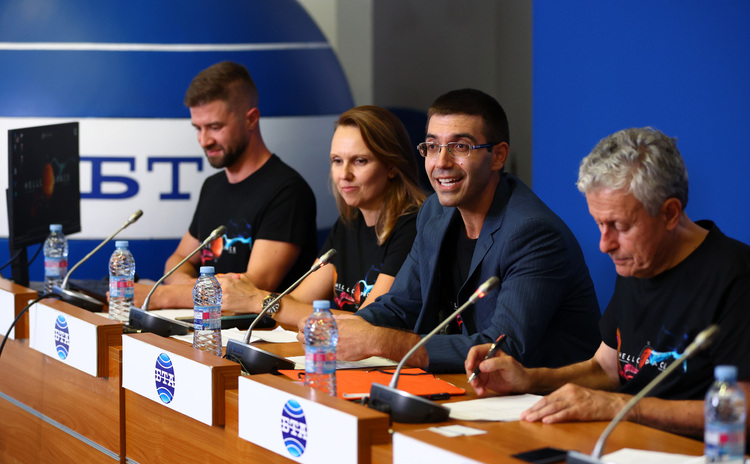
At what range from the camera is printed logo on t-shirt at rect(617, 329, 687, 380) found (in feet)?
6.11

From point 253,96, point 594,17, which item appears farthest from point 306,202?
point 594,17

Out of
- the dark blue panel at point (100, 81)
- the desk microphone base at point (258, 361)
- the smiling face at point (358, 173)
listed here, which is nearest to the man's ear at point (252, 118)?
the dark blue panel at point (100, 81)

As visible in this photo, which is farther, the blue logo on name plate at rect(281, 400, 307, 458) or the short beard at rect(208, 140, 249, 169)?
the short beard at rect(208, 140, 249, 169)

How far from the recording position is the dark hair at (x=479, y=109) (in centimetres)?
251

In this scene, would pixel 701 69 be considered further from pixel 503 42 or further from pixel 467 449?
pixel 503 42

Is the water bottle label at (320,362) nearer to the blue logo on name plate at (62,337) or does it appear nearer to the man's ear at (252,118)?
the blue logo on name plate at (62,337)

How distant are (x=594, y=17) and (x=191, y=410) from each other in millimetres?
1938

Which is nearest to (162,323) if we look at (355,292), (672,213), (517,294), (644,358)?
(355,292)

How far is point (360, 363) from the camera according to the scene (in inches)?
90.4

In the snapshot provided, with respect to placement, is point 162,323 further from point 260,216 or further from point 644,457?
point 644,457

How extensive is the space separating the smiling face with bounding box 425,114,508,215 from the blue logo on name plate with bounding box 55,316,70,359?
116 cm

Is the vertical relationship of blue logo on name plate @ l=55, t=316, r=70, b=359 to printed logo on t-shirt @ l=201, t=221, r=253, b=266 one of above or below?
below

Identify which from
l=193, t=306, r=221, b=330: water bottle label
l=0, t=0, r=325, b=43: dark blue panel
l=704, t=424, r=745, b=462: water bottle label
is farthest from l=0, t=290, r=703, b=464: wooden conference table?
l=0, t=0, r=325, b=43: dark blue panel

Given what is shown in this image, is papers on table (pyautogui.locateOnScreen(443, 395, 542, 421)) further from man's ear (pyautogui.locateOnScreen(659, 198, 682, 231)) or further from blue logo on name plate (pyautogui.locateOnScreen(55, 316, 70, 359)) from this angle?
blue logo on name plate (pyautogui.locateOnScreen(55, 316, 70, 359))
